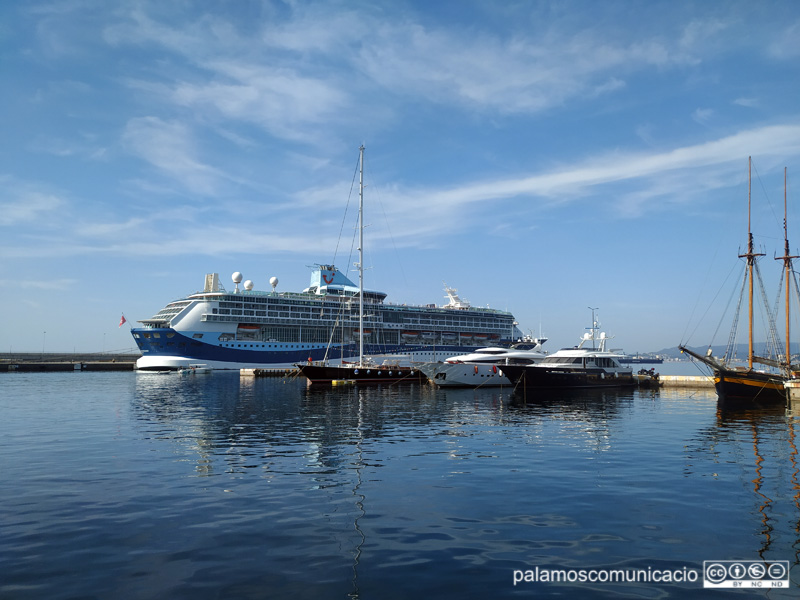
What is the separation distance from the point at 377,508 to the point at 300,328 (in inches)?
3494

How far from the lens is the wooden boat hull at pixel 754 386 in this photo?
129 ft

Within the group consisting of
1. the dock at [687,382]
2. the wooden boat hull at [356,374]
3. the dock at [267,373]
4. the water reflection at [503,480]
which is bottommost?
the dock at [267,373]

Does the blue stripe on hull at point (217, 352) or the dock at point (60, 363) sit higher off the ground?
the blue stripe on hull at point (217, 352)

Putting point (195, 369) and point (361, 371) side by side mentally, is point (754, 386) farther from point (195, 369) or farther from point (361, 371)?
point (195, 369)

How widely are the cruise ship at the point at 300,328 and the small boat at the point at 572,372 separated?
29.9 metres

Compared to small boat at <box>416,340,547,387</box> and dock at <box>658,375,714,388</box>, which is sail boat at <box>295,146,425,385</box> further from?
dock at <box>658,375,714,388</box>

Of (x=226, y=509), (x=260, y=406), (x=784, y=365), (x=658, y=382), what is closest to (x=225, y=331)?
(x=260, y=406)

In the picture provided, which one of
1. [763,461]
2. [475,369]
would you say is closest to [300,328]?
[475,369]

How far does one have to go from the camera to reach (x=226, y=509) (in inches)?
473

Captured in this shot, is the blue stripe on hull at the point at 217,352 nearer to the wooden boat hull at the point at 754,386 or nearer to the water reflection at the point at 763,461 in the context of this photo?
the wooden boat hull at the point at 754,386

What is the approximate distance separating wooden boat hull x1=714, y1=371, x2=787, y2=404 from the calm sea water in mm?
15565

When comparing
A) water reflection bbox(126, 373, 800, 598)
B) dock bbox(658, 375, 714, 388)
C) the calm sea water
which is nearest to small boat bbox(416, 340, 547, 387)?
dock bbox(658, 375, 714, 388)

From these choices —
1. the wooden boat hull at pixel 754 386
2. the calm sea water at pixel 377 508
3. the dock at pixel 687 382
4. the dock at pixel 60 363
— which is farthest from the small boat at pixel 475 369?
the dock at pixel 60 363

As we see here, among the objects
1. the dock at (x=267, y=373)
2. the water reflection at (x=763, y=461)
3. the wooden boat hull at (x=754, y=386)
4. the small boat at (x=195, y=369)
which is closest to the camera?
the water reflection at (x=763, y=461)
